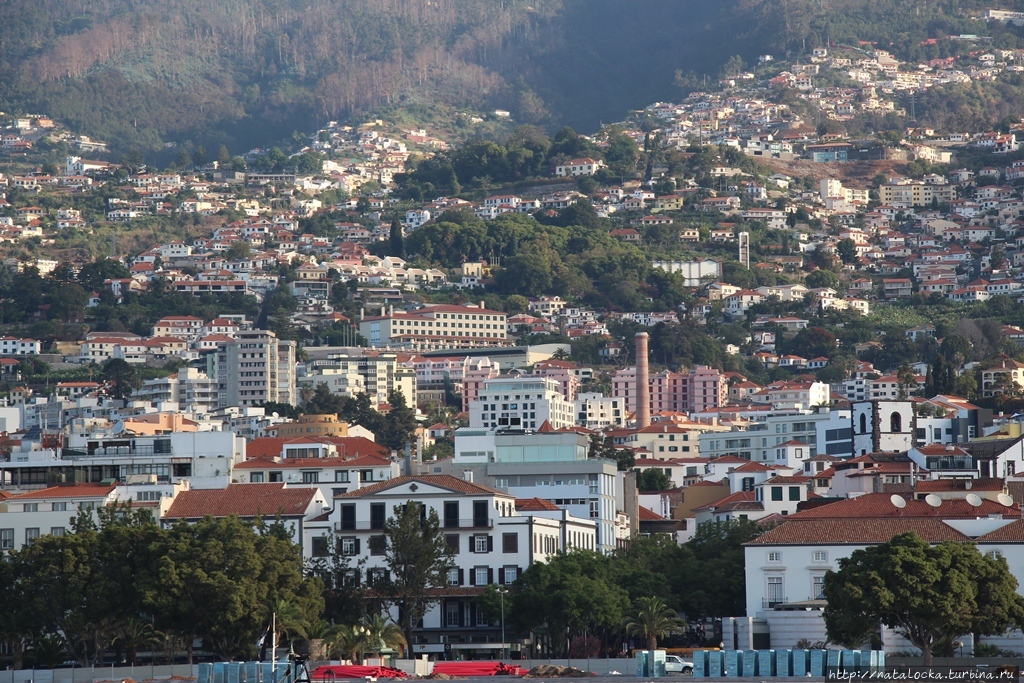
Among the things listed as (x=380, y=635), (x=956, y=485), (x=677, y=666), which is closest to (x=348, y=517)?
(x=380, y=635)

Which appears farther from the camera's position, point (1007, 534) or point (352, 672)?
point (1007, 534)

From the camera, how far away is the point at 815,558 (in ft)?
264

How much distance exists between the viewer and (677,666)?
6888 centimetres

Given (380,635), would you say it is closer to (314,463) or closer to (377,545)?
(377,545)

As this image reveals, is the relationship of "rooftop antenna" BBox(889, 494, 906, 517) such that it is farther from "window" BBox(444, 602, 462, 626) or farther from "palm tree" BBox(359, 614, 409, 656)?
"palm tree" BBox(359, 614, 409, 656)

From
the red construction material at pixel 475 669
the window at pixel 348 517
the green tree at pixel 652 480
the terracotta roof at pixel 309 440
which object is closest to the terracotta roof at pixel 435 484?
the window at pixel 348 517

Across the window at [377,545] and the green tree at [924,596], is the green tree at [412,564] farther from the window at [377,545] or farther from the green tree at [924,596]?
the green tree at [924,596]

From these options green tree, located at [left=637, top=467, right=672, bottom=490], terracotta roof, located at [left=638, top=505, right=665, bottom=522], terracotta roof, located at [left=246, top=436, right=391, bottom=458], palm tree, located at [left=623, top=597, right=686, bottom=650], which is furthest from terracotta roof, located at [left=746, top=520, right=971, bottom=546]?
green tree, located at [left=637, top=467, right=672, bottom=490]

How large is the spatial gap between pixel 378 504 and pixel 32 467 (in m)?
20.1

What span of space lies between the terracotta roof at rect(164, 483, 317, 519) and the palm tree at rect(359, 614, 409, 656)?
32.9 ft

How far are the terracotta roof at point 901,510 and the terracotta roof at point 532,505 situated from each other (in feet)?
36.6

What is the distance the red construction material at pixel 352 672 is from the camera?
6412 cm

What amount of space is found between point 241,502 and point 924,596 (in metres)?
30.9

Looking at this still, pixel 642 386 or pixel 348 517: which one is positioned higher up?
pixel 642 386
